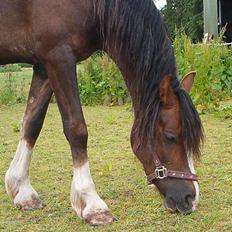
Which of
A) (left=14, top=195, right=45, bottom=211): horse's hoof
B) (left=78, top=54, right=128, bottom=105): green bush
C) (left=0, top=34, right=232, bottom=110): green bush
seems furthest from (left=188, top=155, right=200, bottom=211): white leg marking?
(left=78, top=54, right=128, bottom=105): green bush

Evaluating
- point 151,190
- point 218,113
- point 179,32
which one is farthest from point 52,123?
point 151,190

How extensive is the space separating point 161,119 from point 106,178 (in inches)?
53.2

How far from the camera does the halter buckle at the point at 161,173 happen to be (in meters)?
3.21

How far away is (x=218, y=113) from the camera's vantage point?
25.8 feet

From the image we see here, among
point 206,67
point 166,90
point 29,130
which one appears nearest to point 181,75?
point 206,67

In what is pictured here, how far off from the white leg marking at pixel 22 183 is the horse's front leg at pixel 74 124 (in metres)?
0.47

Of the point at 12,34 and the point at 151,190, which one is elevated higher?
the point at 12,34

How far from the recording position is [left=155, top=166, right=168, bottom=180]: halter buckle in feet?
10.5

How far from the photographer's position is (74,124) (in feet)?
10.9

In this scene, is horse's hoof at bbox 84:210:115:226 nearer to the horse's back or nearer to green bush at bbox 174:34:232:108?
the horse's back

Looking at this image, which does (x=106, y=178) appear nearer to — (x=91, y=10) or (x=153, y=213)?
(x=153, y=213)

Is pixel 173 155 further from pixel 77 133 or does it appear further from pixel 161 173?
pixel 77 133

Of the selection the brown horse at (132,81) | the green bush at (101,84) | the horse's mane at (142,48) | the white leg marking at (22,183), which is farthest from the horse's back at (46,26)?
the green bush at (101,84)

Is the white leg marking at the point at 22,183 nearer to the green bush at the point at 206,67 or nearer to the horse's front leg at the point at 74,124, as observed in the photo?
the horse's front leg at the point at 74,124
